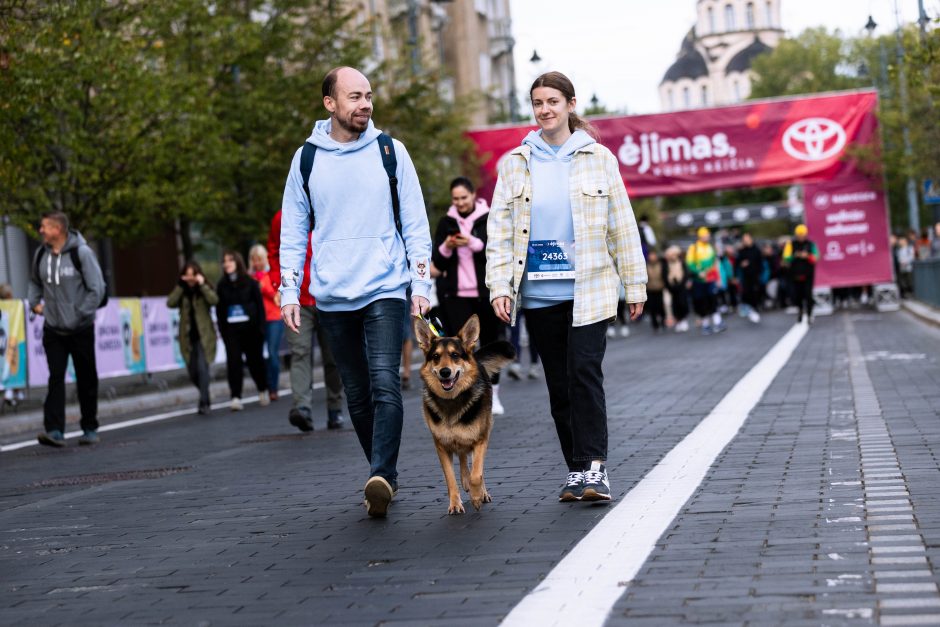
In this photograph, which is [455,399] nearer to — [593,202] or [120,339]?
[593,202]

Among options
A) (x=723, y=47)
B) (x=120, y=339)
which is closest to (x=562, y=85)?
(x=120, y=339)

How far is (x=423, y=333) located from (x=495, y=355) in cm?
55

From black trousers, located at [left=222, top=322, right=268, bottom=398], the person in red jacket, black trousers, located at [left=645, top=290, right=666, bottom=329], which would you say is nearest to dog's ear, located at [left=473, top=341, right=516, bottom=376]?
the person in red jacket

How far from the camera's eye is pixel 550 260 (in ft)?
24.7

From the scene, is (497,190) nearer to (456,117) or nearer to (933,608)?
(933,608)

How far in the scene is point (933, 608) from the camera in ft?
15.7

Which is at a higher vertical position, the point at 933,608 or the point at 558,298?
the point at 558,298

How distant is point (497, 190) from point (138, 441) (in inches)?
284

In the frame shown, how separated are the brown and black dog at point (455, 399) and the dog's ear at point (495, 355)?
0.18 metres

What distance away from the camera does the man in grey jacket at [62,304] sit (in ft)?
44.1

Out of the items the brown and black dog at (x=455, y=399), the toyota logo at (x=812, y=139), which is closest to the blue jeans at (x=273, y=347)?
the brown and black dog at (x=455, y=399)

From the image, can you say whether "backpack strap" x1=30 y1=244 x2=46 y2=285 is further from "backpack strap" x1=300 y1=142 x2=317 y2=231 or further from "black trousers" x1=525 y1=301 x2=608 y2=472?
"black trousers" x1=525 y1=301 x2=608 y2=472

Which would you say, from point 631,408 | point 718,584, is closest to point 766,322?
point 631,408

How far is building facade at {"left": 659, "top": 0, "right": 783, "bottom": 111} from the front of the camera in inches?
7219
